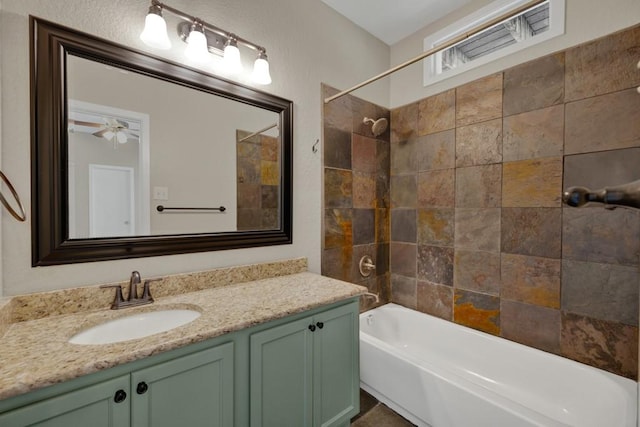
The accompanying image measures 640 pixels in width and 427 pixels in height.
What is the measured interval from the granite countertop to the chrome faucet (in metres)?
0.04

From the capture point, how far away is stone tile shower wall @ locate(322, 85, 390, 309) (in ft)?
6.89

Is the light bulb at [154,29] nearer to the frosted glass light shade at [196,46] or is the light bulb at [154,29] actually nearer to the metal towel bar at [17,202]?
the frosted glass light shade at [196,46]

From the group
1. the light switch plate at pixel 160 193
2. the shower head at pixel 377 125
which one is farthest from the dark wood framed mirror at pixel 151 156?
the shower head at pixel 377 125

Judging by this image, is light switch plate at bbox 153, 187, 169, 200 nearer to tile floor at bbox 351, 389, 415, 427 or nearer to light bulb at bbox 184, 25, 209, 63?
light bulb at bbox 184, 25, 209, 63

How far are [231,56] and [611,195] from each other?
5.39ft

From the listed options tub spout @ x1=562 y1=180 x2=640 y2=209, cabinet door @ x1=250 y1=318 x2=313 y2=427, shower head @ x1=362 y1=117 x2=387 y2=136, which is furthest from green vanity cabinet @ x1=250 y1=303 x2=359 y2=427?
shower head @ x1=362 y1=117 x2=387 y2=136

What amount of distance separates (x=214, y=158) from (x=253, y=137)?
0.29m

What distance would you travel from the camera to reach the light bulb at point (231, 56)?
1.49 m

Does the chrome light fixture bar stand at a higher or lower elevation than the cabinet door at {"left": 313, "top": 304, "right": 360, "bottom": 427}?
higher

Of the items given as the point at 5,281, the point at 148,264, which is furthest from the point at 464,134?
the point at 5,281

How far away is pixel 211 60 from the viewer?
1.52 meters

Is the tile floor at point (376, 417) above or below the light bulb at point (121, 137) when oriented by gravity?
below

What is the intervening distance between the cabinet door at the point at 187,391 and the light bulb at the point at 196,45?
4.55 ft

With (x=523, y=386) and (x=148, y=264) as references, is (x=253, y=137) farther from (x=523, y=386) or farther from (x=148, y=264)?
(x=523, y=386)
